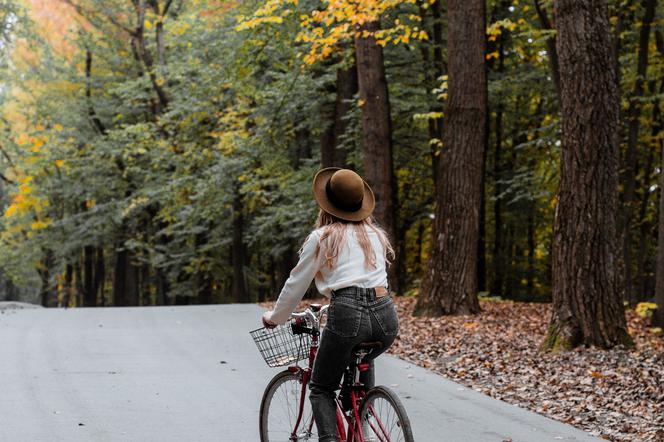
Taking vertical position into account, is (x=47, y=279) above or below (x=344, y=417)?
above

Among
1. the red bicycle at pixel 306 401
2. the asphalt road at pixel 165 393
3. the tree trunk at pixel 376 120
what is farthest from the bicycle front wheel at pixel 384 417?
the tree trunk at pixel 376 120

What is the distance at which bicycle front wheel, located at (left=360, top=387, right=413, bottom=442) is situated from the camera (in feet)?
15.6

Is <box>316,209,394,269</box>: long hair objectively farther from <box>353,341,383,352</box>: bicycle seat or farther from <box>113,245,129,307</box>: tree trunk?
<box>113,245,129,307</box>: tree trunk

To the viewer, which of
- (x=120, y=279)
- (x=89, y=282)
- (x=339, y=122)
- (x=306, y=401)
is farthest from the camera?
(x=89, y=282)

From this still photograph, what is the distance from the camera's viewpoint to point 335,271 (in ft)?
16.5

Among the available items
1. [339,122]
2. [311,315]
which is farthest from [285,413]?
[339,122]

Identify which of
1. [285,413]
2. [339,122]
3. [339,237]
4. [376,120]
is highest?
[339,122]

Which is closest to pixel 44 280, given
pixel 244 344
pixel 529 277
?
pixel 529 277

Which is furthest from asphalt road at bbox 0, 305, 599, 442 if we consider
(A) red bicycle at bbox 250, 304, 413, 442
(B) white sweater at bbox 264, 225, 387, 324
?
(B) white sweater at bbox 264, 225, 387, 324

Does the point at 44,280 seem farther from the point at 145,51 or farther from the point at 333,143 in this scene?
the point at 333,143

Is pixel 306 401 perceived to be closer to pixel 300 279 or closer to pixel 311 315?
pixel 311 315

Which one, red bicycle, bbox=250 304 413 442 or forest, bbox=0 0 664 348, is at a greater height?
forest, bbox=0 0 664 348

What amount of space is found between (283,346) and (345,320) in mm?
675

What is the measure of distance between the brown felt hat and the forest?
6.79 meters
